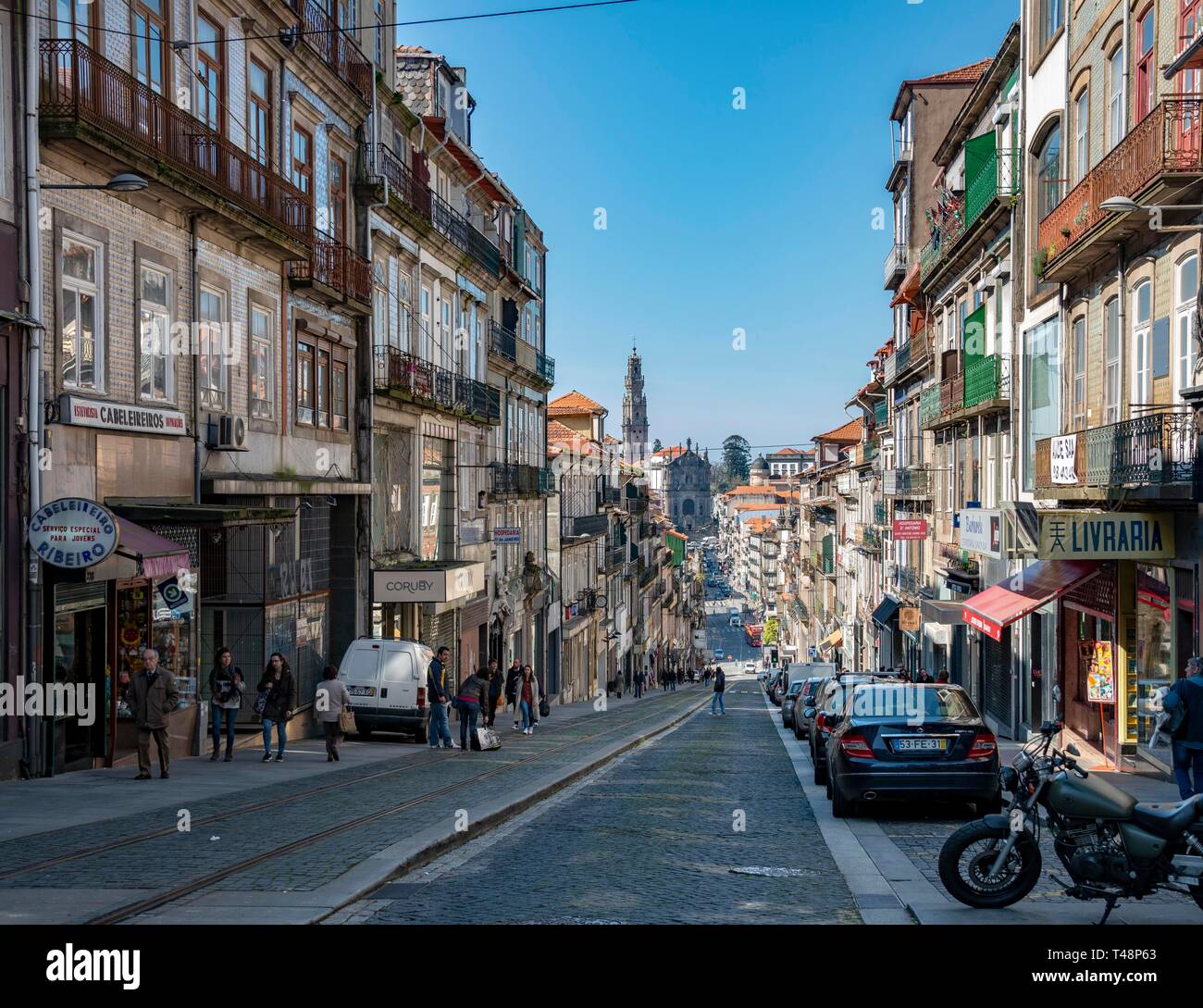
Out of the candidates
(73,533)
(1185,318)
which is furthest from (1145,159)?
(73,533)

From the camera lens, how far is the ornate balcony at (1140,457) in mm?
15531

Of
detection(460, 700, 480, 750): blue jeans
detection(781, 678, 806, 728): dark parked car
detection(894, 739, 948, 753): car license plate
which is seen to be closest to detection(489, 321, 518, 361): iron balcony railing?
detection(781, 678, 806, 728): dark parked car

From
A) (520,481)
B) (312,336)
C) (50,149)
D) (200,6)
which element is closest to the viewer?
(50,149)

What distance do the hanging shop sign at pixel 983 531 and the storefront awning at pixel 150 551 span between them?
16805mm

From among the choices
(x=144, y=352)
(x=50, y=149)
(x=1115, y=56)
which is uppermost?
(x=1115, y=56)

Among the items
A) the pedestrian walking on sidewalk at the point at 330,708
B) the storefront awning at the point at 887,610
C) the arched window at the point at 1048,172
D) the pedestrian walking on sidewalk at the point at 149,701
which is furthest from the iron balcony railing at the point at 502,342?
the pedestrian walking on sidewalk at the point at 149,701

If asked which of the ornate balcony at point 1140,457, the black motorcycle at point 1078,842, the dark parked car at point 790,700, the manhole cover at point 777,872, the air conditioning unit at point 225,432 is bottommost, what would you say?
the dark parked car at point 790,700

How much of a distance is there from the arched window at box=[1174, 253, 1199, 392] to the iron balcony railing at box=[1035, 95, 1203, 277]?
3.85ft

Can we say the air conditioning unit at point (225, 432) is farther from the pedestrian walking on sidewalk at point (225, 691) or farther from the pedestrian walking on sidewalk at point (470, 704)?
the pedestrian walking on sidewalk at point (470, 704)

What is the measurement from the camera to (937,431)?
1569 inches

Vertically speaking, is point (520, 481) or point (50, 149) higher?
point (50, 149)

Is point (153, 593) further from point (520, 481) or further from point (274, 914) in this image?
point (520, 481)
